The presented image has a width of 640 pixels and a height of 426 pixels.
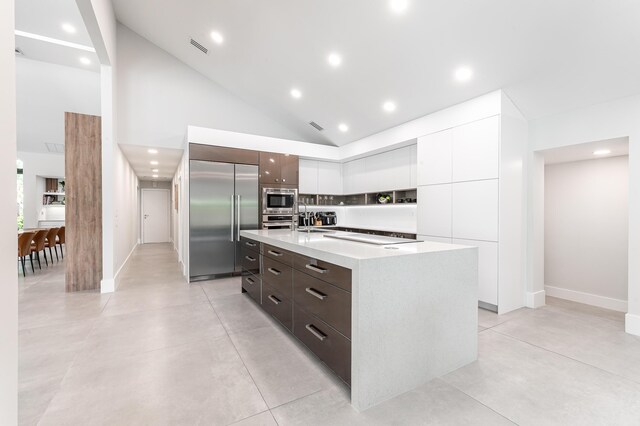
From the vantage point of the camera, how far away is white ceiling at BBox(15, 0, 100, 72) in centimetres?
437

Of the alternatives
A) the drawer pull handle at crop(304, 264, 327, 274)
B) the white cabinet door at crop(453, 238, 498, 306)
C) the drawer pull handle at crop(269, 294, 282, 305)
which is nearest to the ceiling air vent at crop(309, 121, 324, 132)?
the white cabinet door at crop(453, 238, 498, 306)

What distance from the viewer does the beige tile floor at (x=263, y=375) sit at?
5.49 feet

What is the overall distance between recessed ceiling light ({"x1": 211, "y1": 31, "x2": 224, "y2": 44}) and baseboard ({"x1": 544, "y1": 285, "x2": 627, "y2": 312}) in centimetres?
625

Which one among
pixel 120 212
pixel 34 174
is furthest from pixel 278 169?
pixel 34 174

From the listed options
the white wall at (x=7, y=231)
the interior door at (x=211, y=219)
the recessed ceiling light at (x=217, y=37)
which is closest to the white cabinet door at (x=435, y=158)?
the interior door at (x=211, y=219)

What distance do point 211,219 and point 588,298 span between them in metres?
5.70

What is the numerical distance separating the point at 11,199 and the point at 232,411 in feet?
5.09

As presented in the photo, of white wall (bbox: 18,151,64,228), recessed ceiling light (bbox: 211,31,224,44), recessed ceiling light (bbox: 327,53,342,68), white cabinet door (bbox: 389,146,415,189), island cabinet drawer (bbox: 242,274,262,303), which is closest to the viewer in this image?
island cabinet drawer (bbox: 242,274,262,303)

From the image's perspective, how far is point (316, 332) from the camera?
2.16 meters

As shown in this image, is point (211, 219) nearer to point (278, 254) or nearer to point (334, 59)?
point (278, 254)

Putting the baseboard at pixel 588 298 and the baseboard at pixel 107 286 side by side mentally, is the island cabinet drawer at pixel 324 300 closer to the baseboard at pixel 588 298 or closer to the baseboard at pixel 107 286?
the baseboard at pixel 107 286

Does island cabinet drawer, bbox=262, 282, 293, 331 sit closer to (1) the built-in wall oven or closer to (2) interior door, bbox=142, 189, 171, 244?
(1) the built-in wall oven

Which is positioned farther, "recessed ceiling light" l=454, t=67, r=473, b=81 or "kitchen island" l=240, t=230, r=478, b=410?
"recessed ceiling light" l=454, t=67, r=473, b=81

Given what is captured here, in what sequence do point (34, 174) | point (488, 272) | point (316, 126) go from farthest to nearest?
1. point (34, 174)
2. point (316, 126)
3. point (488, 272)
